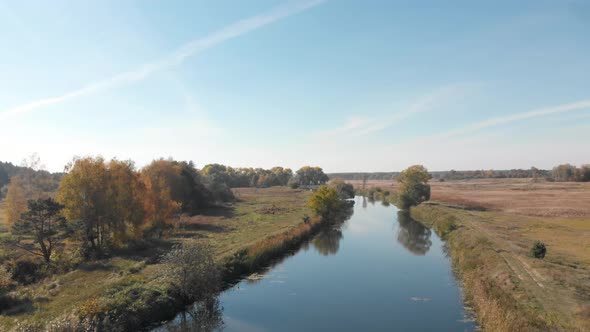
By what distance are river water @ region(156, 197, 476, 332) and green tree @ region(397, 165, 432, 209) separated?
39434 millimetres

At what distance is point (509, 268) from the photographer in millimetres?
27156

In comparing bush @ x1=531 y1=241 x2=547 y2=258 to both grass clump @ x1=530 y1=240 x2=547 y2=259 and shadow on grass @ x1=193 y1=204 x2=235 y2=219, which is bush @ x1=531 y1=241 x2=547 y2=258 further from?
shadow on grass @ x1=193 y1=204 x2=235 y2=219

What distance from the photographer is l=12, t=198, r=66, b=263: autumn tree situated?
3117 centimetres

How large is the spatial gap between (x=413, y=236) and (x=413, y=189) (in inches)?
1301

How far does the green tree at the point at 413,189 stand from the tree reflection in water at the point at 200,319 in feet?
224

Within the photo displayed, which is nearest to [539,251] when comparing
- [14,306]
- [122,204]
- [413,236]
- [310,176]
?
[413,236]

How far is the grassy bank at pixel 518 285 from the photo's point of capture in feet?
60.4

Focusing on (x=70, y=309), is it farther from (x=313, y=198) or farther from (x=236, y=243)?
(x=313, y=198)

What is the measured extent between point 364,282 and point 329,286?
11.2 feet

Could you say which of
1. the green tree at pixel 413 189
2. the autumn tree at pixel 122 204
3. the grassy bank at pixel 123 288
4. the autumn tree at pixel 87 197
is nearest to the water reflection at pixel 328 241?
the grassy bank at pixel 123 288

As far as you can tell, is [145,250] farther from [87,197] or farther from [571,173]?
[571,173]

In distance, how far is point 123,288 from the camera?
78.9 ft

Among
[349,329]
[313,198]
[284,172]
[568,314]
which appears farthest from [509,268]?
[284,172]

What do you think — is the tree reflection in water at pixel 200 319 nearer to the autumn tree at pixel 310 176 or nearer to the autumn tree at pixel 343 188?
the autumn tree at pixel 343 188
